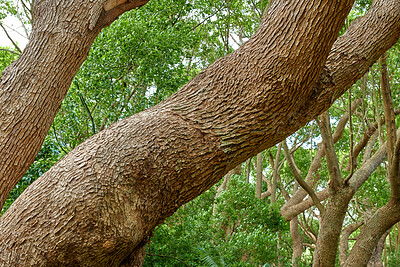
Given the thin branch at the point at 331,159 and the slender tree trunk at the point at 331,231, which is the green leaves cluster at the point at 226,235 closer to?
the slender tree trunk at the point at 331,231

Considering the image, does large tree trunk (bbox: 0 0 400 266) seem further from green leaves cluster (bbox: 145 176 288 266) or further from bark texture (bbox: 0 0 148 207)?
green leaves cluster (bbox: 145 176 288 266)

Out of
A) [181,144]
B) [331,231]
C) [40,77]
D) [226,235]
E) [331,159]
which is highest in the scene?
[331,159]

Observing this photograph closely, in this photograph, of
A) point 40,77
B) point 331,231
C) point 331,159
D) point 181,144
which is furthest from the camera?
point 331,159

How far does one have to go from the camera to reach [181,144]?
2.72 meters

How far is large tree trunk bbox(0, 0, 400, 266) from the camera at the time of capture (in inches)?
96.7

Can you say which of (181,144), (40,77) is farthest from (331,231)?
(40,77)

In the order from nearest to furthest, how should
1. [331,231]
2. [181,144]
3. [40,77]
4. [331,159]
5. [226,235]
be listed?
1. [181,144]
2. [40,77]
3. [331,231]
4. [331,159]
5. [226,235]

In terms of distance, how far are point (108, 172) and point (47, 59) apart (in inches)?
66.9

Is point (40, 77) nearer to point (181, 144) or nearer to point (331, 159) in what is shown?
point (181, 144)

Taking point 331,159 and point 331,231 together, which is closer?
point 331,231

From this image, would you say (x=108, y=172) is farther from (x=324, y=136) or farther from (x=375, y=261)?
(x=375, y=261)

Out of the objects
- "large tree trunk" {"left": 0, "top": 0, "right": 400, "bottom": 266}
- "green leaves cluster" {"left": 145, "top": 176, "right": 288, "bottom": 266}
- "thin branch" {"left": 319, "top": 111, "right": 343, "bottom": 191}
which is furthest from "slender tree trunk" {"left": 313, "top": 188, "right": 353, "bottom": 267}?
"large tree trunk" {"left": 0, "top": 0, "right": 400, "bottom": 266}

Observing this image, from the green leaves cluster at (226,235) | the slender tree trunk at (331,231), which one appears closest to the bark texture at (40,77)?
the green leaves cluster at (226,235)

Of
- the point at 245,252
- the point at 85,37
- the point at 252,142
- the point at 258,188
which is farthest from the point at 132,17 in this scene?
the point at 258,188
